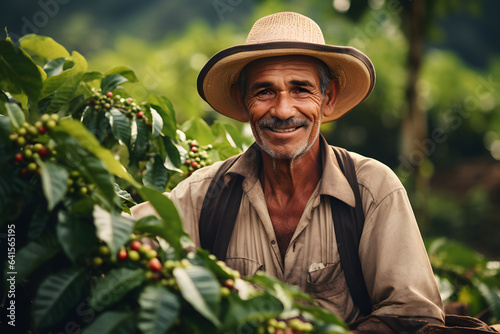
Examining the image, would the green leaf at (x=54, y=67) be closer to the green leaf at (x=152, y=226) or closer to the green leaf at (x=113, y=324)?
the green leaf at (x=152, y=226)

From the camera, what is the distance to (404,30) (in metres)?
7.67

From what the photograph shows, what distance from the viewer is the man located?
74.7 inches

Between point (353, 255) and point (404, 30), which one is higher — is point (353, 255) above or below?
below

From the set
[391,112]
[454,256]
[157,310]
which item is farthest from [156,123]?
[391,112]

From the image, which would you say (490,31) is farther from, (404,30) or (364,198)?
(364,198)

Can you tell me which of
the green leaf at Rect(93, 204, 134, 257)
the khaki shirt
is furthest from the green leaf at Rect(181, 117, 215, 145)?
the green leaf at Rect(93, 204, 134, 257)

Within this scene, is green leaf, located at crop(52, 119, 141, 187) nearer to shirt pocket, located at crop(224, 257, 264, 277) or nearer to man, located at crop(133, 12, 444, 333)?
man, located at crop(133, 12, 444, 333)

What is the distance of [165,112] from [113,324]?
134 cm

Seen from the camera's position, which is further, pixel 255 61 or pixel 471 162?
pixel 471 162

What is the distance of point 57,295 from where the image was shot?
1.25 m

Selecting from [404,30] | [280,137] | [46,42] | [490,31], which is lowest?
[280,137]

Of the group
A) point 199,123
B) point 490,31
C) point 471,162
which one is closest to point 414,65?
point 199,123

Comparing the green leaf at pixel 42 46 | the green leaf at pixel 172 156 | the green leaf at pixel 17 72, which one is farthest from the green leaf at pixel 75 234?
the green leaf at pixel 42 46

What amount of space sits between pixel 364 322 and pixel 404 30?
682 cm
